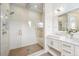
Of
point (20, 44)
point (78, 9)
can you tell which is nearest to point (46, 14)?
point (78, 9)

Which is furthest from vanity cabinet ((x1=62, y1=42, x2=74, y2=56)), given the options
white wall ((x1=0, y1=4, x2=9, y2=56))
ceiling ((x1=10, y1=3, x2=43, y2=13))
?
white wall ((x1=0, y1=4, x2=9, y2=56))

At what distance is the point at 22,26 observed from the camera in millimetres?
1646

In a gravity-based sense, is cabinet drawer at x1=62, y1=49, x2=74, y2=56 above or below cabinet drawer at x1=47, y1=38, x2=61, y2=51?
below

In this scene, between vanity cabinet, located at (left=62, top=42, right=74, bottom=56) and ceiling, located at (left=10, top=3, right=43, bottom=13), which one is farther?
ceiling, located at (left=10, top=3, right=43, bottom=13)

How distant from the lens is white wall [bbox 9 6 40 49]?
162 cm

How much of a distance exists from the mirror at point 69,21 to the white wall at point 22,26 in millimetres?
375

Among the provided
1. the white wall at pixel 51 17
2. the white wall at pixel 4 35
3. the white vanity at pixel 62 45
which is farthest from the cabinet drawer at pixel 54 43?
the white wall at pixel 4 35

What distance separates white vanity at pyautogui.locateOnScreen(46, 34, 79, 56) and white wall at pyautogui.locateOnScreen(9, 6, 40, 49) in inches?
10.6

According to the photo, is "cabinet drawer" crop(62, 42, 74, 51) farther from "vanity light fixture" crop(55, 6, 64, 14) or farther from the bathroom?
"vanity light fixture" crop(55, 6, 64, 14)

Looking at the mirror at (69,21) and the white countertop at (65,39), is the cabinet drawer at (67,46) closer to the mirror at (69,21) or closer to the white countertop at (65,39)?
the white countertop at (65,39)

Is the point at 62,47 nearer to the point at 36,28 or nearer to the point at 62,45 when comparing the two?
the point at 62,45

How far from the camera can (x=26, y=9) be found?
165 centimetres

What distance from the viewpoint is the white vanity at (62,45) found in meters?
1.52

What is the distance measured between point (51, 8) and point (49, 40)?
52cm
